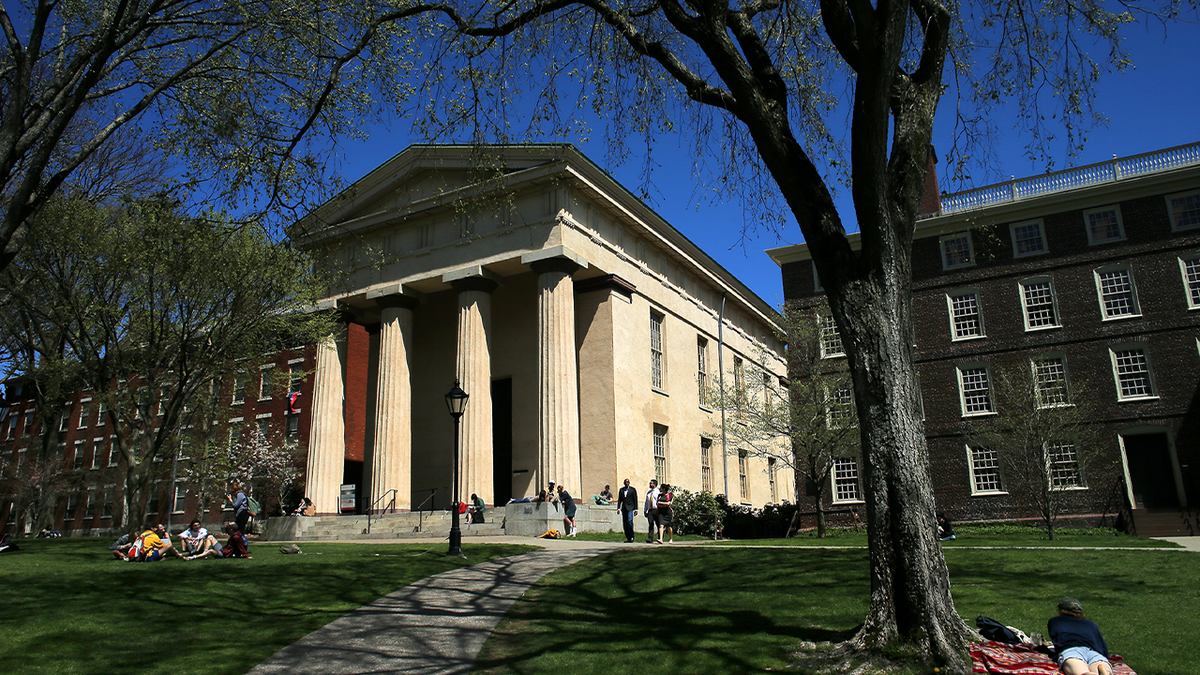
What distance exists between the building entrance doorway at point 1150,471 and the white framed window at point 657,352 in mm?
17873

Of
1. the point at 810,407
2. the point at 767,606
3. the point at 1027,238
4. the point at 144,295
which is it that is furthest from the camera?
the point at 1027,238

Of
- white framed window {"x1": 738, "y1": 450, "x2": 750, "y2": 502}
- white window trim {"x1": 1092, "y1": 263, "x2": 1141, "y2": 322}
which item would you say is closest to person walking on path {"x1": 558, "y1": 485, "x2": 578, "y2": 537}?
white framed window {"x1": 738, "y1": 450, "x2": 750, "y2": 502}

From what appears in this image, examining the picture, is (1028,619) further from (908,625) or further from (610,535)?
(610,535)

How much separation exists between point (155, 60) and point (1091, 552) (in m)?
19.4

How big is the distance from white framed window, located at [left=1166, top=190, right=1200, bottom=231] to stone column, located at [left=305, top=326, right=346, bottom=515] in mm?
33363

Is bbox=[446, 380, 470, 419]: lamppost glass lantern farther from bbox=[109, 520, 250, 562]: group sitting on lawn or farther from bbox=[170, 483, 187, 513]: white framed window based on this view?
bbox=[170, 483, 187, 513]: white framed window

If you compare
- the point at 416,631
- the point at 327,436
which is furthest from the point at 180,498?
the point at 416,631

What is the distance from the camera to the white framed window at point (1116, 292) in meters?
29.8

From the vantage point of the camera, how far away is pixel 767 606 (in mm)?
9938

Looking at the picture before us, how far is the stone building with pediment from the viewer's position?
28.9 metres

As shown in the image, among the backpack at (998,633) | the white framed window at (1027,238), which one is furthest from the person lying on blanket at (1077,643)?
the white framed window at (1027,238)

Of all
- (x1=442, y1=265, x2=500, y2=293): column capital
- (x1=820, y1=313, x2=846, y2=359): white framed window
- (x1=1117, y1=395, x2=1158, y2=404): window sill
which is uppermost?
(x1=442, y1=265, x2=500, y2=293): column capital

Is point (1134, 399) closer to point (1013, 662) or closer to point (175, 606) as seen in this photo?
point (1013, 662)

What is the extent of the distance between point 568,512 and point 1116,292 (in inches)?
898
